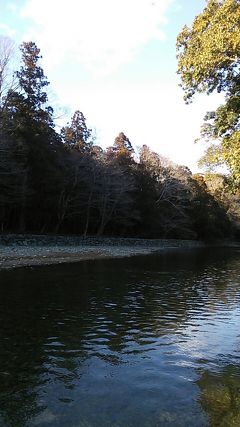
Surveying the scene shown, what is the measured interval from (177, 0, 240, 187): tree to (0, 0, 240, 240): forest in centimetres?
4

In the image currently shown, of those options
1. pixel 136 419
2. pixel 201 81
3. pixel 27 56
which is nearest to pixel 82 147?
pixel 27 56

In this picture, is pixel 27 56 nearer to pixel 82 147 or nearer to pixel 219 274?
pixel 82 147

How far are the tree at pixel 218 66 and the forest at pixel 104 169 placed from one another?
0.04 m

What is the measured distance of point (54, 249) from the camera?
3428 cm

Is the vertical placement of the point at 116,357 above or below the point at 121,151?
below

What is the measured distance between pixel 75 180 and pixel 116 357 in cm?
3658

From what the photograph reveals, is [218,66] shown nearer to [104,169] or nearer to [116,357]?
[116,357]

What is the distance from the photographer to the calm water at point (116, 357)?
5.81 m

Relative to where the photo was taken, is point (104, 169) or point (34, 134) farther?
point (104, 169)

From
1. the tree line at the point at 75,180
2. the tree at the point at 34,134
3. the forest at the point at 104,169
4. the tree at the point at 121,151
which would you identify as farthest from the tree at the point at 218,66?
the tree at the point at 121,151

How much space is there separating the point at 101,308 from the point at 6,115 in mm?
27302

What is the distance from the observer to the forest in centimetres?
1331

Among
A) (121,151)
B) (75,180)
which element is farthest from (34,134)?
(121,151)

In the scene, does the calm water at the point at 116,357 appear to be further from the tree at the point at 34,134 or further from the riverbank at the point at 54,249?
the tree at the point at 34,134
